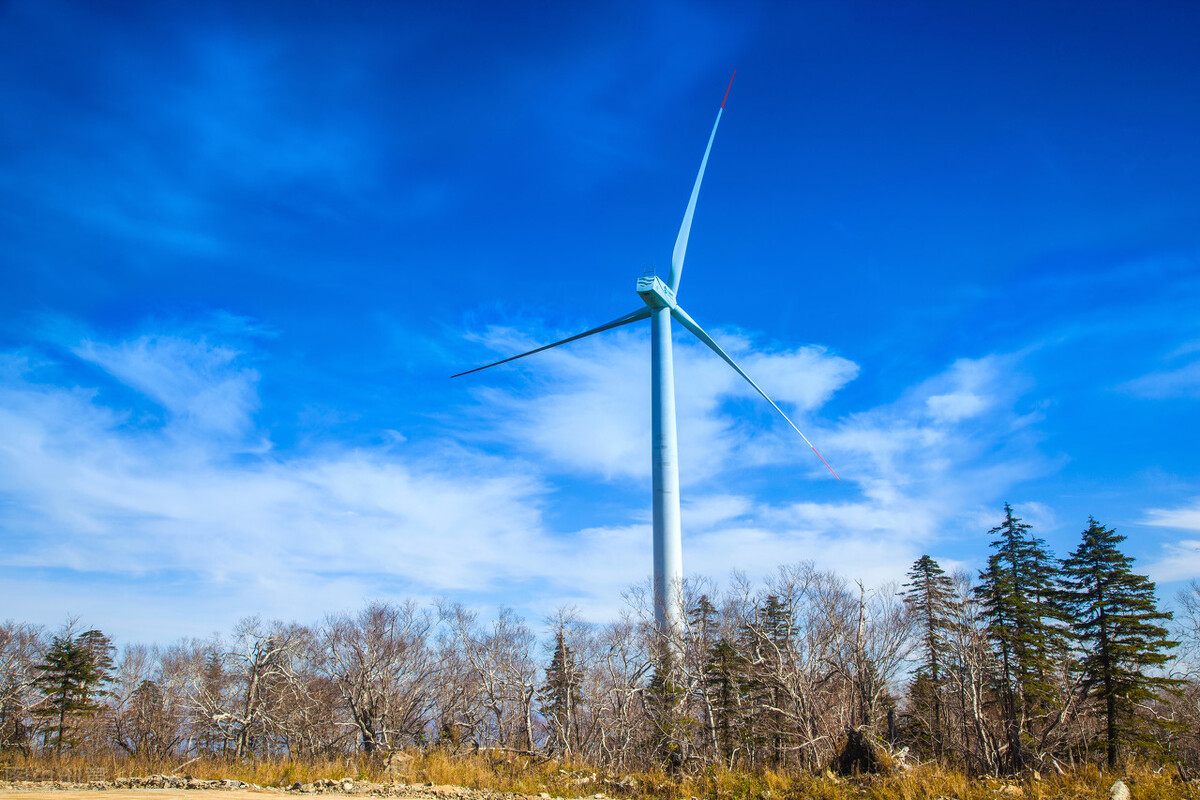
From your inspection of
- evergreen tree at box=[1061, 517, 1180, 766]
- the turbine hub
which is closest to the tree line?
evergreen tree at box=[1061, 517, 1180, 766]

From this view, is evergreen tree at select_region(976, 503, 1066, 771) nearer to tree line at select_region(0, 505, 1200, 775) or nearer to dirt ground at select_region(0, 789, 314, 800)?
tree line at select_region(0, 505, 1200, 775)

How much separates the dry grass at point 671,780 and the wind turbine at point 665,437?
46.1ft

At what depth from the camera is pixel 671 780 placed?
24.2 meters

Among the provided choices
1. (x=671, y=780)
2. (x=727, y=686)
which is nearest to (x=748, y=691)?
(x=727, y=686)

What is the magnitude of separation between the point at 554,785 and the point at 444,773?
3512 mm

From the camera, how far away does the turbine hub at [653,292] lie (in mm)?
45438

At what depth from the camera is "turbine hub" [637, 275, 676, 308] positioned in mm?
45438

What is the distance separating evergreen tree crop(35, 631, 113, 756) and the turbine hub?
156 ft

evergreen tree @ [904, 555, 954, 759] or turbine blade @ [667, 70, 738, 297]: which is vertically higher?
turbine blade @ [667, 70, 738, 297]

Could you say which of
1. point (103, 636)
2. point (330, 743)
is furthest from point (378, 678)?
point (103, 636)

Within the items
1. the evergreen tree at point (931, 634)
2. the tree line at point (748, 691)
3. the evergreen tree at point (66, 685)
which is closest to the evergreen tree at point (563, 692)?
the tree line at point (748, 691)

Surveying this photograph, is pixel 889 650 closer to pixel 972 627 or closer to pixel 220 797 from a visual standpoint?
pixel 972 627

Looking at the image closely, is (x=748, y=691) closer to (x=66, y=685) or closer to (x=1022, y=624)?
(x=1022, y=624)

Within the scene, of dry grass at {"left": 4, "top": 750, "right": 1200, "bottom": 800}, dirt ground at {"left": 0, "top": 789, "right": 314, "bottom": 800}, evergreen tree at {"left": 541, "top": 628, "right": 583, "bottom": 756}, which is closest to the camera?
dirt ground at {"left": 0, "top": 789, "right": 314, "bottom": 800}
